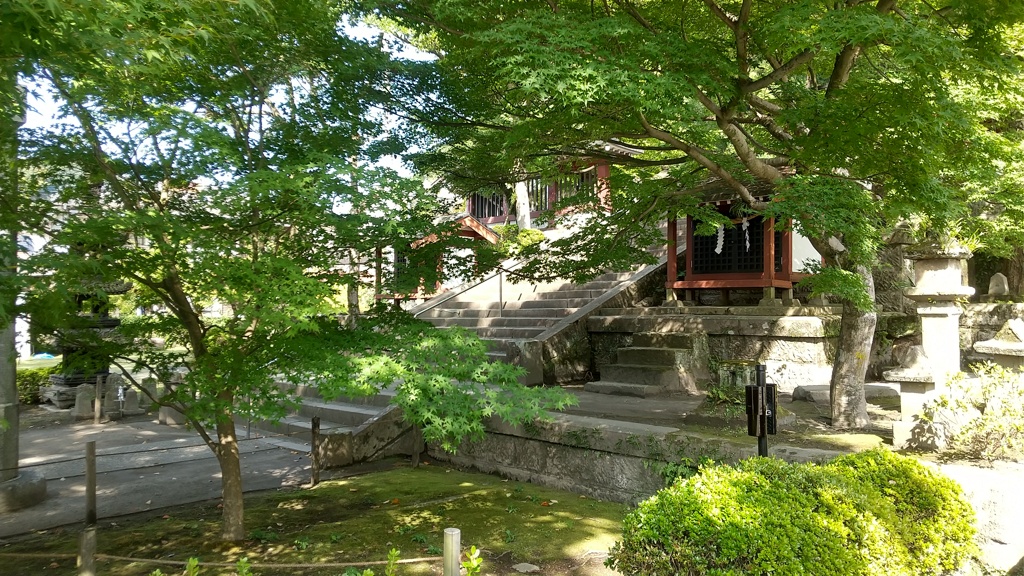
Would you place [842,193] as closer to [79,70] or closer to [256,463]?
[79,70]

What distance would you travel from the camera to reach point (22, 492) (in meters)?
8.15

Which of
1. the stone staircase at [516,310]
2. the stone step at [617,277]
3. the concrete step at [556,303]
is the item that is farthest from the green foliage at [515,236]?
the stone step at [617,277]

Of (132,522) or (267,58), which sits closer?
(267,58)

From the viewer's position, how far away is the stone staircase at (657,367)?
12172 mm

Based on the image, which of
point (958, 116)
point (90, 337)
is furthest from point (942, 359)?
point (90, 337)

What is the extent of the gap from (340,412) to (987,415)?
31.7ft

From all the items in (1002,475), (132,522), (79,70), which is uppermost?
(79,70)

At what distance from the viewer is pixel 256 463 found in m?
10.3

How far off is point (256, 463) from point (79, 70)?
24.6ft

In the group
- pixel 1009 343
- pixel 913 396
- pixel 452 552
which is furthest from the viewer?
pixel 1009 343

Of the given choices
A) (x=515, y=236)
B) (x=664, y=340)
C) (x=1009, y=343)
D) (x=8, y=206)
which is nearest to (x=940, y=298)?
(x=1009, y=343)

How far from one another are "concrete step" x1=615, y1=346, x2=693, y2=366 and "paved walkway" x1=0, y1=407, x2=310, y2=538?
649 cm

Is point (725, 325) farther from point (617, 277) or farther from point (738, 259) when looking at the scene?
point (617, 277)

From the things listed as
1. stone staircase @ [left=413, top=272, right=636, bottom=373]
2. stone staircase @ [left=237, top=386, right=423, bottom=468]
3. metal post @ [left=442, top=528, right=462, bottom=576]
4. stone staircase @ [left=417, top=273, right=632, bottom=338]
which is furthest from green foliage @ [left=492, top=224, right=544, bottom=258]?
metal post @ [left=442, top=528, right=462, bottom=576]
